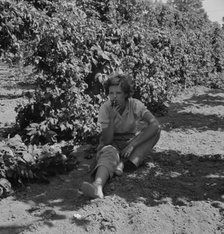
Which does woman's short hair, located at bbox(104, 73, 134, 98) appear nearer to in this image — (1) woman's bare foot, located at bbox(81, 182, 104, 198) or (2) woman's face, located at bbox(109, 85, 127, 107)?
(2) woman's face, located at bbox(109, 85, 127, 107)

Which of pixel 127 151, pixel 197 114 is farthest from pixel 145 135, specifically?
pixel 197 114

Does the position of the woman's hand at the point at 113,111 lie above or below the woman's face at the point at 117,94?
below

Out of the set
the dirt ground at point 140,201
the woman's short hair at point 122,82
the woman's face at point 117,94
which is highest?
the woman's short hair at point 122,82

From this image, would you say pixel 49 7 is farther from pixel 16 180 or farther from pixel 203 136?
pixel 203 136

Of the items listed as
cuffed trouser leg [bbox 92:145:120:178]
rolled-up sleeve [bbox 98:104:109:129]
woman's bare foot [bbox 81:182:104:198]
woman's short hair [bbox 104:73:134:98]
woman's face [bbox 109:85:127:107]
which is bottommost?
woman's bare foot [bbox 81:182:104:198]

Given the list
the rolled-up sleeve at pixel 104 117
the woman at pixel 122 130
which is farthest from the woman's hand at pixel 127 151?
the rolled-up sleeve at pixel 104 117

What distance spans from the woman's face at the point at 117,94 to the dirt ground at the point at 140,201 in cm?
86

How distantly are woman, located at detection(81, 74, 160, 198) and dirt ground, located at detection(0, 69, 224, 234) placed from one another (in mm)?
216

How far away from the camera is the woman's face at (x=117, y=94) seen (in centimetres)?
457

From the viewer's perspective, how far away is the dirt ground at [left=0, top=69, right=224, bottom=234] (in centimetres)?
353

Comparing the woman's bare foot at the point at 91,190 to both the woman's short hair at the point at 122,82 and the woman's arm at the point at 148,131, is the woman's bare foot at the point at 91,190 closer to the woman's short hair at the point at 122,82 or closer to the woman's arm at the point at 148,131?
the woman's arm at the point at 148,131

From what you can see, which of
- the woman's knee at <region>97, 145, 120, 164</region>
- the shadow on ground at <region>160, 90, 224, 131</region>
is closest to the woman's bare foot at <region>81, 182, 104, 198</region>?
the woman's knee at <region>97, 145, 120, 164</region>

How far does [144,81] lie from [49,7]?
2.64 m

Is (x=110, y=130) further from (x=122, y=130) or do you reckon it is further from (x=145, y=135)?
(x=145, y=135)
